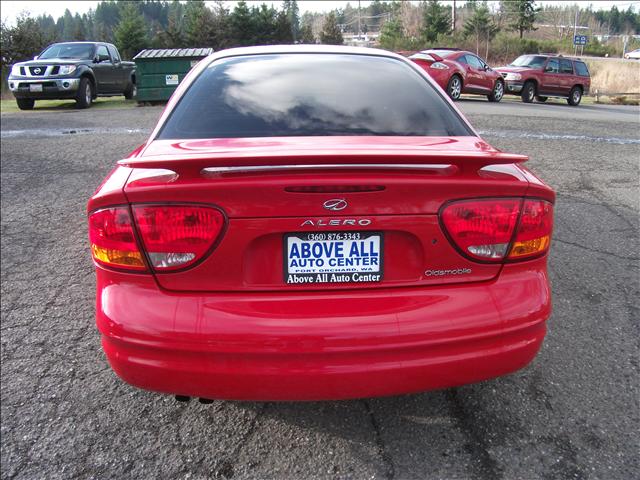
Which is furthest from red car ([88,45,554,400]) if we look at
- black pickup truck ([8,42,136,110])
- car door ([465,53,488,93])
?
car door ([465,53,488,93])

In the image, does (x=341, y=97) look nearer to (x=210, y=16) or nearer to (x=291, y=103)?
(x=291, y=103)

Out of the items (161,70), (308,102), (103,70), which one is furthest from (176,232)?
(103,70)

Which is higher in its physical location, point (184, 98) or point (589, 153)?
point (184, 98)

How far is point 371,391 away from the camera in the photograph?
195 centimetres

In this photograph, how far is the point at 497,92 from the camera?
18094mm

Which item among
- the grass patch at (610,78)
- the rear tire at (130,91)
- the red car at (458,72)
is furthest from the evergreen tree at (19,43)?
the grass patch at (610,78)

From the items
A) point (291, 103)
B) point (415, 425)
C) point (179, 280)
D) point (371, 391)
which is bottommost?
point (415, 425)

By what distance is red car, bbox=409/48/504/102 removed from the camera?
16172 millimetres

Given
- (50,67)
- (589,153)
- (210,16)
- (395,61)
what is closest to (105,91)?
(50,67)

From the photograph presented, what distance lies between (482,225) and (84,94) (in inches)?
563

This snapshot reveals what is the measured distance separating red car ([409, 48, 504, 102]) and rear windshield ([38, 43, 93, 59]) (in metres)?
9.16

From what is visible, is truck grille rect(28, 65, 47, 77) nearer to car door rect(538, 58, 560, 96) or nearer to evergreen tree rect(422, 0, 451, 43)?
car door rect(538, 58, 560, 96)

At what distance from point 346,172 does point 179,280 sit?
710mm

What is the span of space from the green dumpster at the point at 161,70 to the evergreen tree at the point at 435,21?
4230 centimetres
